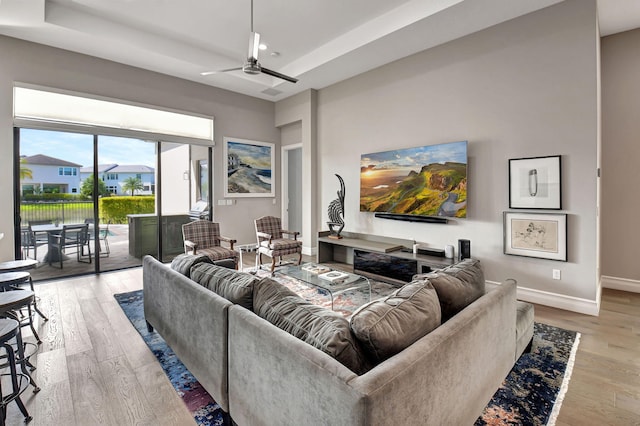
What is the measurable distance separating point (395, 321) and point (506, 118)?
11.5 ft

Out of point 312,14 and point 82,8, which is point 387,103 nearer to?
point 312,14

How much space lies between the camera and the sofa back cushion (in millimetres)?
1729

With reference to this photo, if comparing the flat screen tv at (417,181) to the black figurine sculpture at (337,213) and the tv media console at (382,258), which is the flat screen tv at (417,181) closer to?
the black figurine sculpture at (337,213)

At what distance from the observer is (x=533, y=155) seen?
359 cm

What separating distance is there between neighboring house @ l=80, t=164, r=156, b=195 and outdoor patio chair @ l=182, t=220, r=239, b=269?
4.32 feet

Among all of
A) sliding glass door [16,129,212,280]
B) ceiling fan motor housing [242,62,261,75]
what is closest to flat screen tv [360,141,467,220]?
ceiling fan motor housing [242,62,261,75]

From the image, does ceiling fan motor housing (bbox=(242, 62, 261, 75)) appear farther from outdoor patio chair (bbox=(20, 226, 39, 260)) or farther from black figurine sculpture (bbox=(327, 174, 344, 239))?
outdoor patio chair (bbox=(20, 226, 39, 260))

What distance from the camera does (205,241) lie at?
4895 mm

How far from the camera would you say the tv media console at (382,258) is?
4.18m

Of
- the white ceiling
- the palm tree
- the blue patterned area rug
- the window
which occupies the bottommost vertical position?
the blue patterned area rug

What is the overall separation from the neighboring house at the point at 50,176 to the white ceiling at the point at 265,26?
1.64 metres

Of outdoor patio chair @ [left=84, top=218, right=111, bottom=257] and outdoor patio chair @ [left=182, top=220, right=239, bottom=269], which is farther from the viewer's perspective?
outdoor patio chair @ [left=84, top=218, right=111, bottom=257]

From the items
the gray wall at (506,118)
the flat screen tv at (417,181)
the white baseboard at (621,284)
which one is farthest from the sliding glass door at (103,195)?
the white baseboard at (621,284)

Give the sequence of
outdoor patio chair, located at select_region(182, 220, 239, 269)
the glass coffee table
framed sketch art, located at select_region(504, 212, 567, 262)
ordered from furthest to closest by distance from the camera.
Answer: outdoor patio chair, located at select_region(182, 220, 239, 269) < framed sketch art, located at select_region(504, 212, 567, 262) < the glass coffee table
